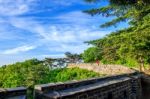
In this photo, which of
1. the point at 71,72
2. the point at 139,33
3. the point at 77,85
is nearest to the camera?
the point at 77,85

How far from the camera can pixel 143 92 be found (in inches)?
703

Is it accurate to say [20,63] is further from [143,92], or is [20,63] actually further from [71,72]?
[143,92]

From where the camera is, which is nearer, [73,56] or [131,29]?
[131,29]

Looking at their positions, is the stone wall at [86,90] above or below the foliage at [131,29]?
below

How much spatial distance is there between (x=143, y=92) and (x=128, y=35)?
4.84 meters

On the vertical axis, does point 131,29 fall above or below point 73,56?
above

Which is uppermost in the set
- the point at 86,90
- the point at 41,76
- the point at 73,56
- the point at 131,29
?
the point at 131,29

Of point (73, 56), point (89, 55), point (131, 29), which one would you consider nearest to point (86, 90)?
point (131, 29)

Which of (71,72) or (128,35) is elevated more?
(128,35)

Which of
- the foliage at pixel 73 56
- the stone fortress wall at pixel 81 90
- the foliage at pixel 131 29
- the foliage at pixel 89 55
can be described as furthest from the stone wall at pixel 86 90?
the foliage at pixel 73 56

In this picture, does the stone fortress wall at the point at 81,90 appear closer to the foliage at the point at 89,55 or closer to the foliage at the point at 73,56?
the foliage at the point at 89,55

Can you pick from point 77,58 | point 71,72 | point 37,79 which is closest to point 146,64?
point 71,72

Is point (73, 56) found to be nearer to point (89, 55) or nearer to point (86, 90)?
point (89, 55)

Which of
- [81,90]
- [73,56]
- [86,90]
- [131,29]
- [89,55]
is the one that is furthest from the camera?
[73,56]
